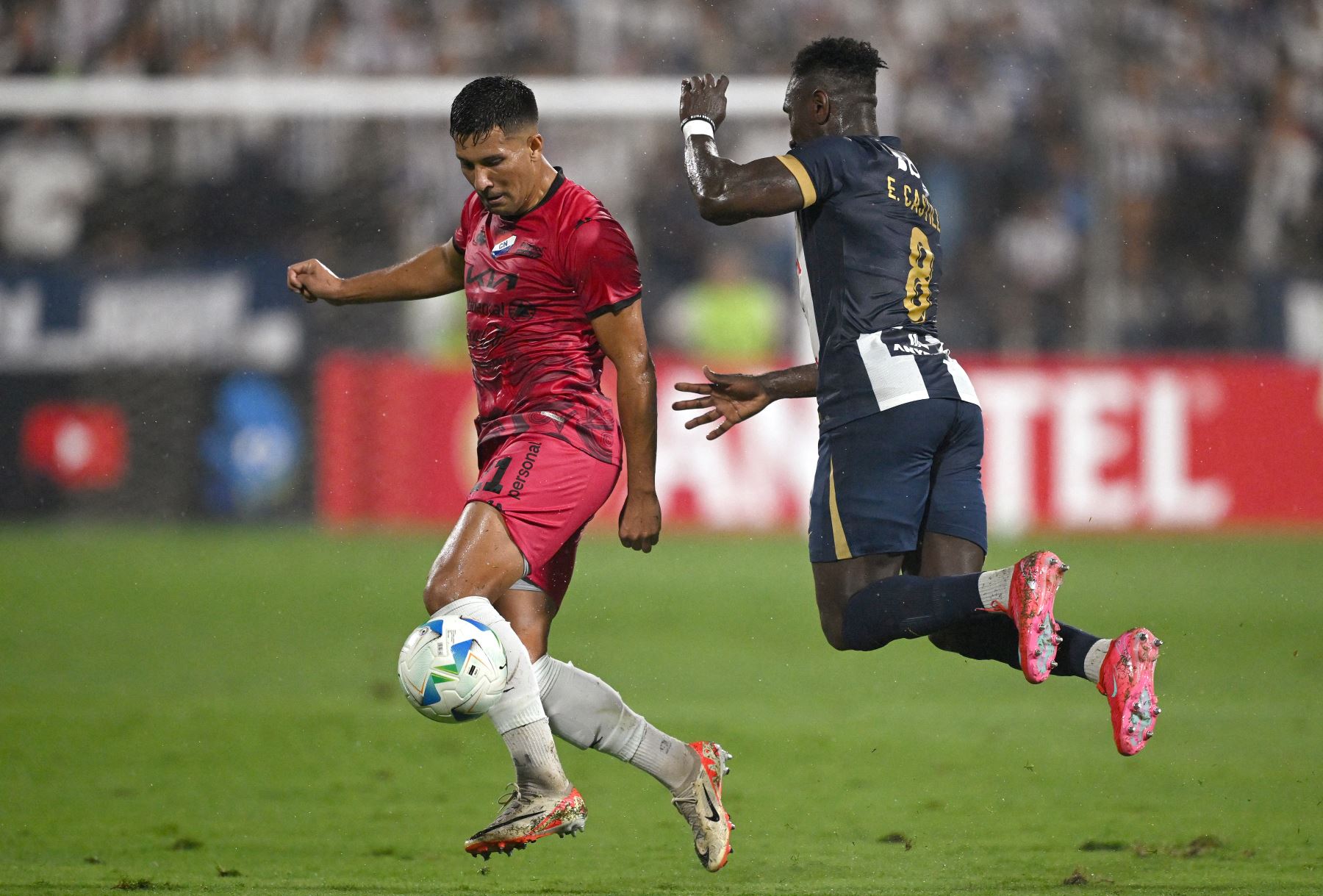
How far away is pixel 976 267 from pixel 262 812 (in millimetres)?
11157

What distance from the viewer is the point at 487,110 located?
4.80 meters

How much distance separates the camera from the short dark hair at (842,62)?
16.8 feet

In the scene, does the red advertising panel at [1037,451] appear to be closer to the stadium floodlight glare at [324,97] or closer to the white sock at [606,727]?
the stadium floodlight glare at [324,97]

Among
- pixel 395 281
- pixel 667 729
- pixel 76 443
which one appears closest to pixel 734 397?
pixel 395 281

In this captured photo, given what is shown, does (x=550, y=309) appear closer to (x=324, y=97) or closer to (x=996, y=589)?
(x=996, y=589)

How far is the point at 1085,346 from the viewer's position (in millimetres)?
13945

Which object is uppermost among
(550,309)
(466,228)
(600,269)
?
(466,228)

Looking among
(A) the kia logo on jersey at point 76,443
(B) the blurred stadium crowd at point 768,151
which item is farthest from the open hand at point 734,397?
(A) the kia logo on jersey at point 76,443

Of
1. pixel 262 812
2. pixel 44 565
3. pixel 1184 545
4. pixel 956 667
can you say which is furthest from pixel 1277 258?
pixel 262 812

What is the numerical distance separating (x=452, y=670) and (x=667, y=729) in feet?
9.76

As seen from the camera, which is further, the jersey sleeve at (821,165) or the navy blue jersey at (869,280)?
the navy blue jersey at (869,280)

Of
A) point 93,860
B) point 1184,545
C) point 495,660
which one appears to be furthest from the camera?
point 1184,545

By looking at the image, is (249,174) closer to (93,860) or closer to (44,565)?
(44,565)

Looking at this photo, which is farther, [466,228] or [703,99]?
[466,228]
